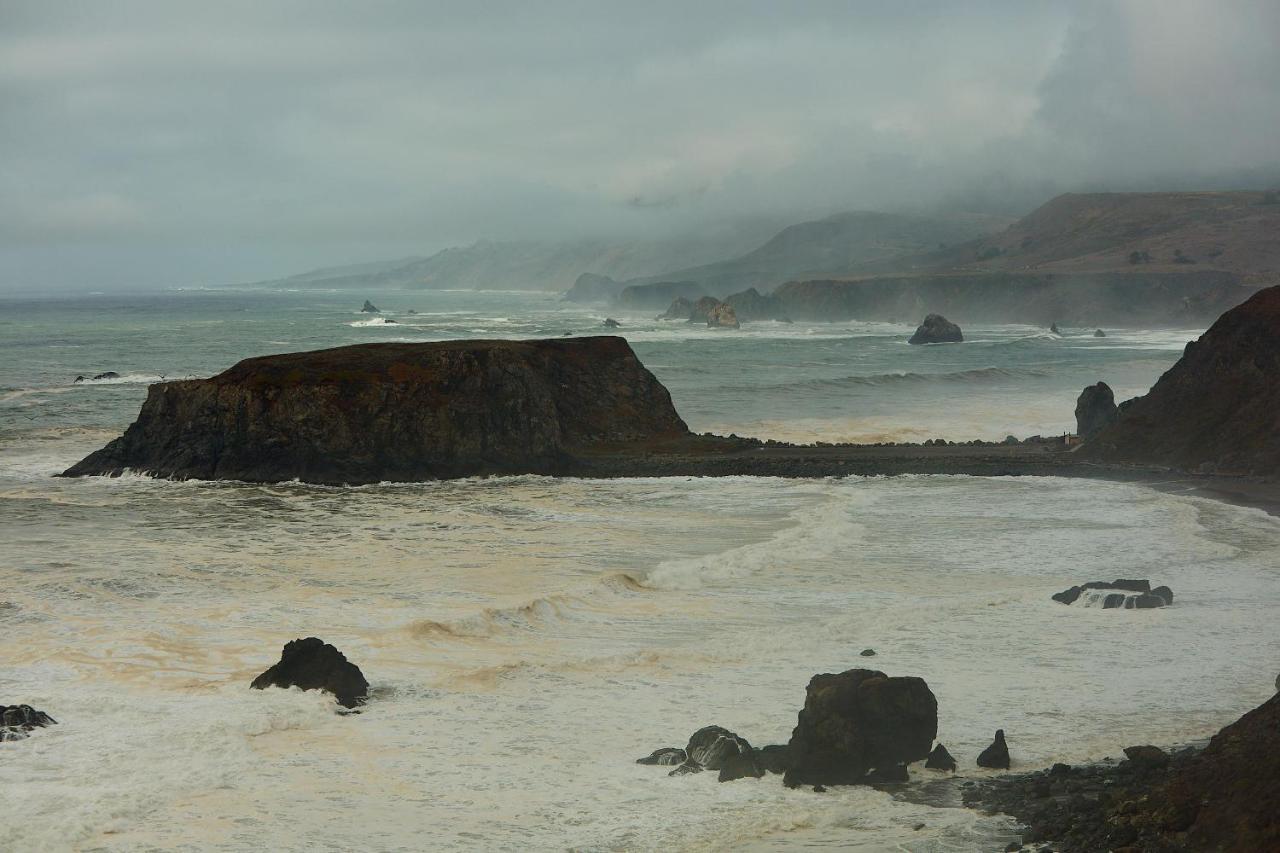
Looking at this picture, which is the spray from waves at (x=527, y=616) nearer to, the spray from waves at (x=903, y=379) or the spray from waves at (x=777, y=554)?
the spray from waves at (x=777, y=554)

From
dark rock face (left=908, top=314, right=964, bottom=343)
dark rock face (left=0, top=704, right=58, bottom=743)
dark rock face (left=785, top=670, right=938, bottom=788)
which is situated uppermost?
dark rock face (left=908, top=314, right=964, bottom=343)

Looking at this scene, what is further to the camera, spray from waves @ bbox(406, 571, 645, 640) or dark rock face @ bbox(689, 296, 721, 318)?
dark rock face @ bbox(689, 296, 721, 318)

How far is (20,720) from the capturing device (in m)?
18.3

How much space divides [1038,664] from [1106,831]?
8.50 meters

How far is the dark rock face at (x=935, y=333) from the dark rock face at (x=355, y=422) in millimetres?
95754

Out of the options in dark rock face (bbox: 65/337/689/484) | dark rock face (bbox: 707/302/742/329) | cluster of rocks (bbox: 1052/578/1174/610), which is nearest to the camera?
cluster of rocks (bbox: 1052/578/1174/610)

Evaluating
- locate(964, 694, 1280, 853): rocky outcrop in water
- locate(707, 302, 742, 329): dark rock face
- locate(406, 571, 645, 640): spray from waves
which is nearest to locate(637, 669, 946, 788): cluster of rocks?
locate(964, 694, 1280, 853): rocky outcrop in water

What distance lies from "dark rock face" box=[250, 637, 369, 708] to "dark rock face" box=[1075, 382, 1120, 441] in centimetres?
3971

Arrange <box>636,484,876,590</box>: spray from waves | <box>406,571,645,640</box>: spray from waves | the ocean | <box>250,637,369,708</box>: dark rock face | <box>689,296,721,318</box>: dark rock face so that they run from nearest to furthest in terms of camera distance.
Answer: the ocean, <box>250,637,369,708</box>: dark rock face, <box>406,571,645,640</box>: spray from waves, <box>636,484,876,590</box>: spray from waves, <box>689,296,721,318</box>: dark rock face

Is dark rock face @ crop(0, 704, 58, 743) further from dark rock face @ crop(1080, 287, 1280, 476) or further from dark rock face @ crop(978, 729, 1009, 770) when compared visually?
dark rock face @ crop(1080, 287, 1280, 476)

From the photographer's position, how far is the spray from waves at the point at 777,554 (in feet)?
96.3

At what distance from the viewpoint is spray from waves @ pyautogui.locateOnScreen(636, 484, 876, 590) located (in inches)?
1156

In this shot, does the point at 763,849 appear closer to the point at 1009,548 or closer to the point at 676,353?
the point at 1009,548

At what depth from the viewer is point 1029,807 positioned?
49.8 ft
